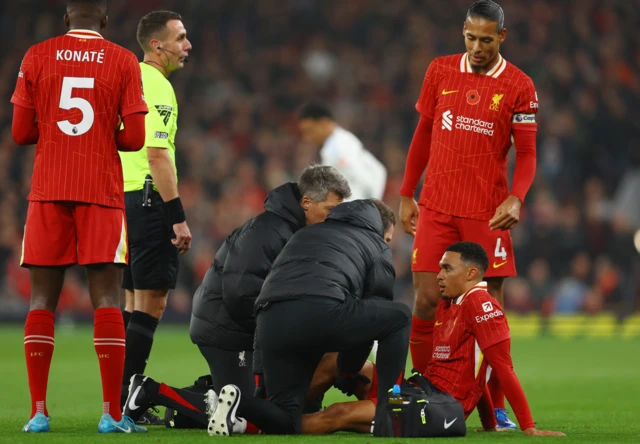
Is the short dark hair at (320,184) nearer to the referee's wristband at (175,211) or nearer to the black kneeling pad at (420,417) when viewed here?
the referee's wristband at (175,211)

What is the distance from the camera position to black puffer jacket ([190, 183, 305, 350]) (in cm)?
599

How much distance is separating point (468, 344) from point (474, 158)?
1.32m

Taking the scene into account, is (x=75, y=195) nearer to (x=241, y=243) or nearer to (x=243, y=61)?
(x=241, y=243)

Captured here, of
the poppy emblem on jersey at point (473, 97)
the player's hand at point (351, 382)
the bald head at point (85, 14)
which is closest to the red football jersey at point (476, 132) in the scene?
the poppy emblem on jersey at point (473, 97)

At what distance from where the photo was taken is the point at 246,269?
5.98 metres

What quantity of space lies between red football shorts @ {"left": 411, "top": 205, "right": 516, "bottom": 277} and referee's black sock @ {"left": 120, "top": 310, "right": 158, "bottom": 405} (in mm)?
1729

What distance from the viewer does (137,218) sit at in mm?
7055

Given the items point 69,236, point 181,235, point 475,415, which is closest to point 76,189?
point 69,236

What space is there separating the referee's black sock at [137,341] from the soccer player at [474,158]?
167 cm

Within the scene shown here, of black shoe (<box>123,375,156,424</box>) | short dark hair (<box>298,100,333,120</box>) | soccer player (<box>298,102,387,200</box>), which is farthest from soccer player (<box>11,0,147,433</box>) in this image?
short dark hair (<box>298,100,333,120</box>)

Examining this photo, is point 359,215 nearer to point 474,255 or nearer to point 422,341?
point 474,255

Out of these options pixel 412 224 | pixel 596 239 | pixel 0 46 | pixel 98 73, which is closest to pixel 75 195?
pixel 98 73

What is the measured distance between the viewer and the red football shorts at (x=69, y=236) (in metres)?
5.68

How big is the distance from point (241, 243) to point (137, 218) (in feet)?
4.09
